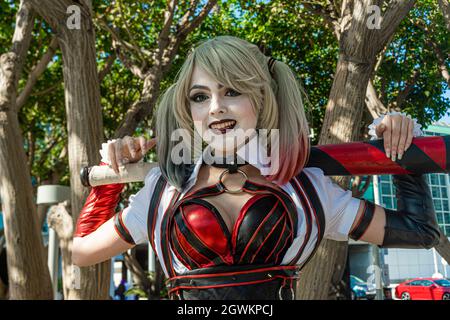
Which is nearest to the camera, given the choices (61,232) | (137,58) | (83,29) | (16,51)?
(83,29)

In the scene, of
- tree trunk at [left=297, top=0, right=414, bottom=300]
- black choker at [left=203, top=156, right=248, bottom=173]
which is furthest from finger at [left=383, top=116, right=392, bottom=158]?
tree trunk at [left=297, top=0, right=414, bottom=300]

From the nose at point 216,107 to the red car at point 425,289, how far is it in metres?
5.87

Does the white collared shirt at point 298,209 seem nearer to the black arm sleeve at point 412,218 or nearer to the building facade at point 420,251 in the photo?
the black arm sleeve at point 412,218

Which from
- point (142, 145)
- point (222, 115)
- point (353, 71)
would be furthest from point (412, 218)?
point (353, 71)

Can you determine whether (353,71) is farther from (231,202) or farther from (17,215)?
(17,215)

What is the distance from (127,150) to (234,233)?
24.1 inches

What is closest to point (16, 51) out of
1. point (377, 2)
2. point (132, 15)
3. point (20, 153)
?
point (20, 153)

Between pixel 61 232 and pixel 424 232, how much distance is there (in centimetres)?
408

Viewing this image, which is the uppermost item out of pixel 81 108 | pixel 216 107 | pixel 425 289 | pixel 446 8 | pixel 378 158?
pixel 446 8

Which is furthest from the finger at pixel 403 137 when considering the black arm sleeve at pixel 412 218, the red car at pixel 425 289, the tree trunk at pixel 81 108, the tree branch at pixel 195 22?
the red car at pixel 425 289

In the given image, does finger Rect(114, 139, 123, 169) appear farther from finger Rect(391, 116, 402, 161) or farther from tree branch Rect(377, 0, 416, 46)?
tree branch Rect(377, 0, 416, 46)

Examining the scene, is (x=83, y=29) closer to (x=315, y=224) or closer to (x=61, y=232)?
(x=61, y=232)

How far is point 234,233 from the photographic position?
184 cm
